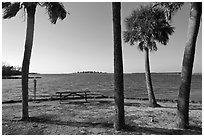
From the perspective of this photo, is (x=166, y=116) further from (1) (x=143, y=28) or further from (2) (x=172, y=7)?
(1) (x=143, y=28)

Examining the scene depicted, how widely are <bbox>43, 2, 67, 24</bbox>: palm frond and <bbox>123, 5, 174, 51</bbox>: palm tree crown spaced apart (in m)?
5.31

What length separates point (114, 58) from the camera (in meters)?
6.65

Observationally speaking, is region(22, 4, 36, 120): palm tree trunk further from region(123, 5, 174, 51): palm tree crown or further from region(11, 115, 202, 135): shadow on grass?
region(123, 5, 174, 51): palm tree crown

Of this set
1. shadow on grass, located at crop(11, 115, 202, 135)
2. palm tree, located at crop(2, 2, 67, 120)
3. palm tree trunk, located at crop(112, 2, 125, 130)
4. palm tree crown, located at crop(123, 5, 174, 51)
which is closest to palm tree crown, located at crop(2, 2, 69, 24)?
palm tree, located at crop(2, 2, 67, 120)

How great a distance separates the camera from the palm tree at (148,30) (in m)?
12.2

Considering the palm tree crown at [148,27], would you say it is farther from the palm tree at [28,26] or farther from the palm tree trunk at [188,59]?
the palm tree at [28,26]

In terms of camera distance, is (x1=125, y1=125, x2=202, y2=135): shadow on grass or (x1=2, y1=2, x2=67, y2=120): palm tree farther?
(x1=2, y1=2, x2=67, y2=120): palm tree

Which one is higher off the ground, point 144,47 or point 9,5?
point 9,5

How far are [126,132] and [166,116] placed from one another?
3.30 metres

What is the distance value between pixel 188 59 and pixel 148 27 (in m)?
5.94

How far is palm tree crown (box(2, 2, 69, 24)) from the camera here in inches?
322

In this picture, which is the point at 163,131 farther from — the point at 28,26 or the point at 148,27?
the point at 148,27

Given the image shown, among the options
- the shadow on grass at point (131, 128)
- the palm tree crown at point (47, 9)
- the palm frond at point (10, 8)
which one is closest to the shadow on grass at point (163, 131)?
the shadow on grass at point (131, 128)

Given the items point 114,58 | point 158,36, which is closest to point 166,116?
point 114,58
